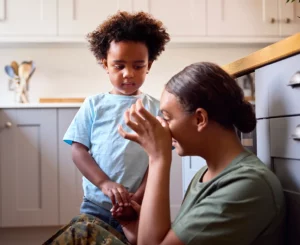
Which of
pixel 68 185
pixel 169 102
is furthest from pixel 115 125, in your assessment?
pixel 68 185

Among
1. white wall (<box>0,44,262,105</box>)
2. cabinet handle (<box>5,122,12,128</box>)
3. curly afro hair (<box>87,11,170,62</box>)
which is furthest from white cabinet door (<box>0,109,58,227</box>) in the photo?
curly afro hair (<box>87,11,170,62</box>)

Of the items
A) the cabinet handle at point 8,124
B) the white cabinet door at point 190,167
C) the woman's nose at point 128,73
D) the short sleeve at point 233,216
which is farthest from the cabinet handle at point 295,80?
the cabinet handle at point 8,124

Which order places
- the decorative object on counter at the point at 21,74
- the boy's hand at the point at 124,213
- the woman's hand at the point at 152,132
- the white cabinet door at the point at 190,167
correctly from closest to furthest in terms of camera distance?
the woman's hand at the point at 152,132, the boy's hand at the point at 124,213, the white cabinet door at the point at 190,167, the decorative object on counter at the point at 21,74

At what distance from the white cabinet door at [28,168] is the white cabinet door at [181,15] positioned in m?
0.90

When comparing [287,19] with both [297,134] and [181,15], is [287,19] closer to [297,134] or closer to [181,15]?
[181,15]

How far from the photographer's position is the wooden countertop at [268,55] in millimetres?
926

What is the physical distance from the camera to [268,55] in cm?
105

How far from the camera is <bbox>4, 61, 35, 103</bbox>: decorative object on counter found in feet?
9.56

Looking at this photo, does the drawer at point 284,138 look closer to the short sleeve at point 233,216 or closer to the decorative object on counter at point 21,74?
the short sleeve at point 233,216

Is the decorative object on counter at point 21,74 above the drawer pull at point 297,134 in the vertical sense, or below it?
above

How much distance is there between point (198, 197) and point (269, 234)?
0.47ft

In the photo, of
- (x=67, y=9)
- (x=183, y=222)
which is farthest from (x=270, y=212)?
(x=67, y=9)

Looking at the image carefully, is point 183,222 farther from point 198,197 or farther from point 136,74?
point 136,74

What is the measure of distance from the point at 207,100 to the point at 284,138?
0.23 metres
